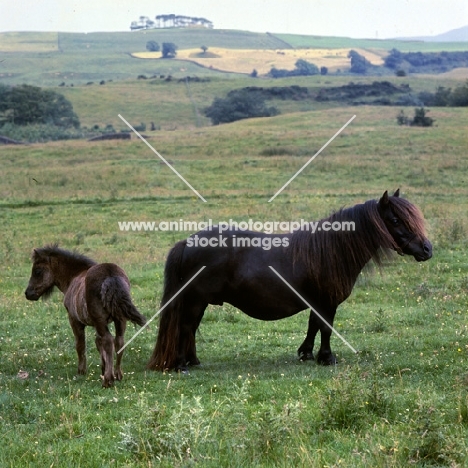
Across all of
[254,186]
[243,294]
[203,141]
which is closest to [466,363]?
[243,294]

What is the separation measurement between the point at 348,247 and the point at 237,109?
219ft

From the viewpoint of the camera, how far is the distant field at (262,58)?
139125mm

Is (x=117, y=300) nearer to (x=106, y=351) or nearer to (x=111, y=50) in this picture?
(x=106, y=351)

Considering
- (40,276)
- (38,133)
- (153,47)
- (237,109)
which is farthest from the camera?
(153,47)

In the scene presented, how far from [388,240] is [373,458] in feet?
13.5

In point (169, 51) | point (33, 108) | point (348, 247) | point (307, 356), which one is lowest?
point (307, 356)

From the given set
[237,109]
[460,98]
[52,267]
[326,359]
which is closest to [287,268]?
[326,359]

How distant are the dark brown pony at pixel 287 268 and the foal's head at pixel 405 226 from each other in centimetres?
1

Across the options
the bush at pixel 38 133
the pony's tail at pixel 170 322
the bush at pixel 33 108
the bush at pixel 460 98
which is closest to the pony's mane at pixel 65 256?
the pony's tail at pixel 170 322

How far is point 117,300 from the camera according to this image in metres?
8.52

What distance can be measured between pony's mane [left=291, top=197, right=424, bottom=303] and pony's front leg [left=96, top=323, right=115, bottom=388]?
2.43 meters

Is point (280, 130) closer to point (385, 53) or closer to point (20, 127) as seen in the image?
point (20, 127)

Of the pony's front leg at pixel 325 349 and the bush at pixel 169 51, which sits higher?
the bush at pixel 169 51

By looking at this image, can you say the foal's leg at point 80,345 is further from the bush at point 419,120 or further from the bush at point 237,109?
the bush at point 237,109
